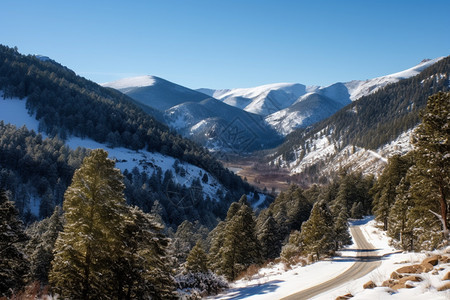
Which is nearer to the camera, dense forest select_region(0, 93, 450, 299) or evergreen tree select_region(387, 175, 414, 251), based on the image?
dense forest select_region(0, 93, 450, 299)

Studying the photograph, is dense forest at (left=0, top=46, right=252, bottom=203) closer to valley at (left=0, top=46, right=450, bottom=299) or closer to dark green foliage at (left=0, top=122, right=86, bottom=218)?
valley at (left=0, top=46, right=450, bottom=299)

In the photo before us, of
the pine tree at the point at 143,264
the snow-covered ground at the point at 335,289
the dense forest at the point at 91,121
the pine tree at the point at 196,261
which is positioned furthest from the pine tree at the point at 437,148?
the dense forest at the point at 91,121

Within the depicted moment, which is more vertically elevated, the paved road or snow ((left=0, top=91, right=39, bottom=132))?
snow ((left=0, top=91, right=39, bottom=132))

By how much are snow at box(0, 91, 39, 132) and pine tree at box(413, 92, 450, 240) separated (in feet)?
589

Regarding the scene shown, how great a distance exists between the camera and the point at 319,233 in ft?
112

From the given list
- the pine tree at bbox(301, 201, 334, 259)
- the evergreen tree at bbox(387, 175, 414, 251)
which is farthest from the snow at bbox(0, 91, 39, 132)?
the evergreen tree at bbox(387, 175, 414, 251)

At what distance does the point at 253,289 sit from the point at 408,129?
183m

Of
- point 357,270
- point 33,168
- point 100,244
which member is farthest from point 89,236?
point 33,168

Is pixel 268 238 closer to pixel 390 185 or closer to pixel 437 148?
pixel 390 185

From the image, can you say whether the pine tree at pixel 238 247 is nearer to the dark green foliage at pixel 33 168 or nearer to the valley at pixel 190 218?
the valley at pixel 190 218

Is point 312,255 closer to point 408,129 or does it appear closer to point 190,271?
point 190,271

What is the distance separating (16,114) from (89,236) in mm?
187031

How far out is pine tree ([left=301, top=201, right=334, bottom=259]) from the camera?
109 feet

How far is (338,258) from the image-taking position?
109ft
